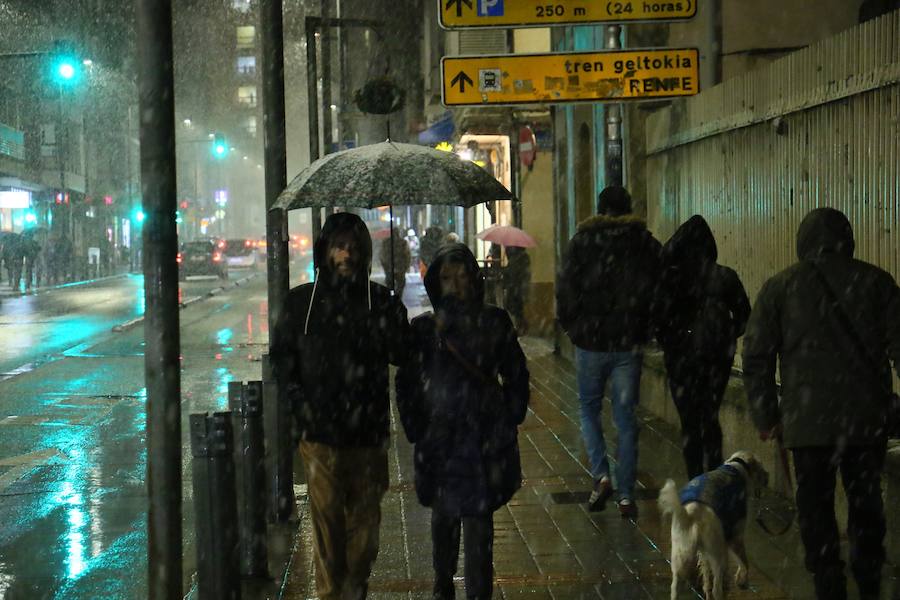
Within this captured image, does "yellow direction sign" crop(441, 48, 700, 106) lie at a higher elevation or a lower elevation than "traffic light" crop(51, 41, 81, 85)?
lower

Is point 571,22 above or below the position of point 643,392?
above

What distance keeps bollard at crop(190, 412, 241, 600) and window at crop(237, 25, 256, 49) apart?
14515 cm

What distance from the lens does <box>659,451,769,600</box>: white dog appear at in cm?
475

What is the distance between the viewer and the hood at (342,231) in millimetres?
4615

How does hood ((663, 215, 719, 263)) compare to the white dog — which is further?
hood ((663, 215, 719, 263))

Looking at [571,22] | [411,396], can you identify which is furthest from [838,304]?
[571,22]

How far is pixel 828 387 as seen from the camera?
471cm

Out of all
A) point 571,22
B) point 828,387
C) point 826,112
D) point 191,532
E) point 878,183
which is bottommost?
point 191,532

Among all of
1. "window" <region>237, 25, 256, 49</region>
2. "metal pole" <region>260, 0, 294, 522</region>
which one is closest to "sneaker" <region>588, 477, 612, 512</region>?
"metal pole" <region>260, 0, 294, 522</region>

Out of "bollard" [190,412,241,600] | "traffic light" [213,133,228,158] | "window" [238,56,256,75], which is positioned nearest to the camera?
"bollard" [190,412,241,600]

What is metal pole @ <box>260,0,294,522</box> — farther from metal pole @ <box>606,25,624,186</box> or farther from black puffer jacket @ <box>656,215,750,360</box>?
metal pole @ <box>606,25,624,186</box>

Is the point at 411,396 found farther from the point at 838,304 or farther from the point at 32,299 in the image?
the point at 32,299

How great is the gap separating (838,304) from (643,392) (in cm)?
662

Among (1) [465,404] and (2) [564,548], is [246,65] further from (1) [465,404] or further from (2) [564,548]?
(1) [465,404]
